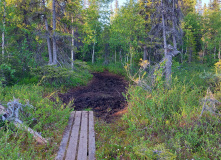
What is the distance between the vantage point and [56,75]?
10414 millimetres

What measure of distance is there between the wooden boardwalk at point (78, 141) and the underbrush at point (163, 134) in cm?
22

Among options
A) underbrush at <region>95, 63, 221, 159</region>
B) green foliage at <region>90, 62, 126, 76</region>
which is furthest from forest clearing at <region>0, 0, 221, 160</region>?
green foliage at <region>90, 62, 126, 76</region>

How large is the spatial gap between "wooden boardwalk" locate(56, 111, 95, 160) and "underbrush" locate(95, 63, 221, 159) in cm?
22

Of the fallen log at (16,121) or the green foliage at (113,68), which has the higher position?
the green foliage at (113,68)

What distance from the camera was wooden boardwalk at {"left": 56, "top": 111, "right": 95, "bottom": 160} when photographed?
373 centimetres

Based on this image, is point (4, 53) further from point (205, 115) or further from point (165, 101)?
point (205, 115)

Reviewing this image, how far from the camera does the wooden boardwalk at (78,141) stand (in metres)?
3.73

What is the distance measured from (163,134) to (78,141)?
220cm

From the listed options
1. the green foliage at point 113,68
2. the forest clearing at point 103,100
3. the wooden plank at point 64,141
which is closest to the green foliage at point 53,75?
the forest clearing at point 103,100

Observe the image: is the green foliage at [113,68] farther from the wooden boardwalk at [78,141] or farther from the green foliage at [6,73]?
the wooden boardwalk at [78,141]

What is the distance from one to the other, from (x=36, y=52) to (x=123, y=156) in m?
10.8

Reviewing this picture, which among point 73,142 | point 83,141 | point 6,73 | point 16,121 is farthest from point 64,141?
point 6,73

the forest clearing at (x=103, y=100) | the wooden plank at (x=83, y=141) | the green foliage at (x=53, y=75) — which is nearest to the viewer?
the wooden plank at (x=83, y=141)

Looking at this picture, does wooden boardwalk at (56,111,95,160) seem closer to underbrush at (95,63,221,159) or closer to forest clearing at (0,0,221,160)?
forest clearing at (0,0,221,160)
